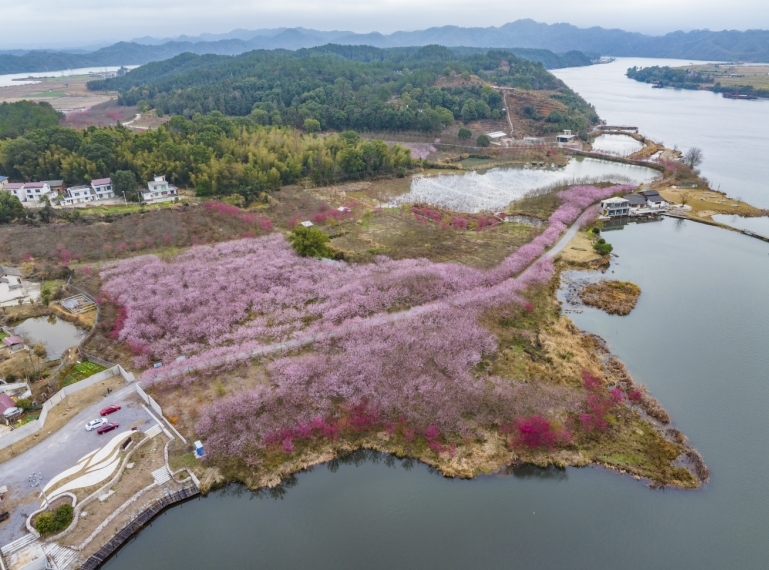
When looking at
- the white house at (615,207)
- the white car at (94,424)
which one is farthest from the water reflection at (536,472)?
the white house at (615,207)

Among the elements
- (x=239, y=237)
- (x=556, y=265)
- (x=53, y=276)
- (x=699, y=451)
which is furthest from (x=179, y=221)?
(x=699, y=451)

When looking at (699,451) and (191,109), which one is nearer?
(699,451)

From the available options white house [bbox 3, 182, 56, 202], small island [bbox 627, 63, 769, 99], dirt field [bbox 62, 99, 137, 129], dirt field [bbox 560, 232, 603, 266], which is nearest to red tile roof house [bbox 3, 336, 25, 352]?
white house [bbox 3, 182, 56, 202]

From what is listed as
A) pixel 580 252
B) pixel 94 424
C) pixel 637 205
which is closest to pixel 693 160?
pixel 637 205

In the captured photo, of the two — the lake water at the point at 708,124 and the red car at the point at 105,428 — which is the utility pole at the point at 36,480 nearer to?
the red car at the point at 105,428

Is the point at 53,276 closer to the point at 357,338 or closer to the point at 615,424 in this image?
the point at 357,338

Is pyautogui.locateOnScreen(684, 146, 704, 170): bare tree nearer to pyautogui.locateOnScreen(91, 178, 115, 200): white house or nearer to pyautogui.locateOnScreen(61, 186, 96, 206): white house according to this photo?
pyautogui.locateOnScreen(91, 178, 115, 200): white house
